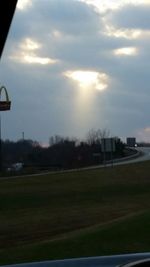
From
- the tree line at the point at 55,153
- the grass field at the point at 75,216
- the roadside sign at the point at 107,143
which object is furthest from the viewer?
the tree line at the point at 55,153

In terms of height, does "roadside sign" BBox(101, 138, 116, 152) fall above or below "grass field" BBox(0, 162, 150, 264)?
above

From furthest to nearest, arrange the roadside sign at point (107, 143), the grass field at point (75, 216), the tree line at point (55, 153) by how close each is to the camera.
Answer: the tree line at point (55, 153) < the roadside sign at point (107, 143) < the grass field at point (75, 216)

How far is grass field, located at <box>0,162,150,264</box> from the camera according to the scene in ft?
48.7

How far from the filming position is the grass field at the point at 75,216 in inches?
584

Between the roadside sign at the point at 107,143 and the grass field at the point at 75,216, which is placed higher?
the roadside sign at the point at 107,143

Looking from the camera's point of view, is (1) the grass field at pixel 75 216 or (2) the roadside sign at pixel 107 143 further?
(2) the roadside sign at pixel 107 143

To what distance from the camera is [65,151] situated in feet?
363

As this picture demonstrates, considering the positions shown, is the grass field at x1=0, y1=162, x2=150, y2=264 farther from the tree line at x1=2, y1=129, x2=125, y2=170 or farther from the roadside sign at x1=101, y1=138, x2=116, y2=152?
the tree line at x1=2, y1=129, x2=125, y2=170

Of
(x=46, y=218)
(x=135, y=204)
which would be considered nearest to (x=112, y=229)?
(x=46, y=218)

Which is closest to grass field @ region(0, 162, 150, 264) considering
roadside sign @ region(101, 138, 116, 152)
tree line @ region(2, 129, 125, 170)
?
roadside sign @ region(101, 138, 116, 152)

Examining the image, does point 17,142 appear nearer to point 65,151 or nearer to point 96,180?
point 65,151

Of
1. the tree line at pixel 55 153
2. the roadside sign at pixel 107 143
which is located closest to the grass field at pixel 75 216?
the roadside sign at pixel 107 143

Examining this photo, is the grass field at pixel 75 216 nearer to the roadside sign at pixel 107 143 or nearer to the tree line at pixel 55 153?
the roadside sign at pixel 107 143

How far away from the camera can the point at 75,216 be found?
24.9m
